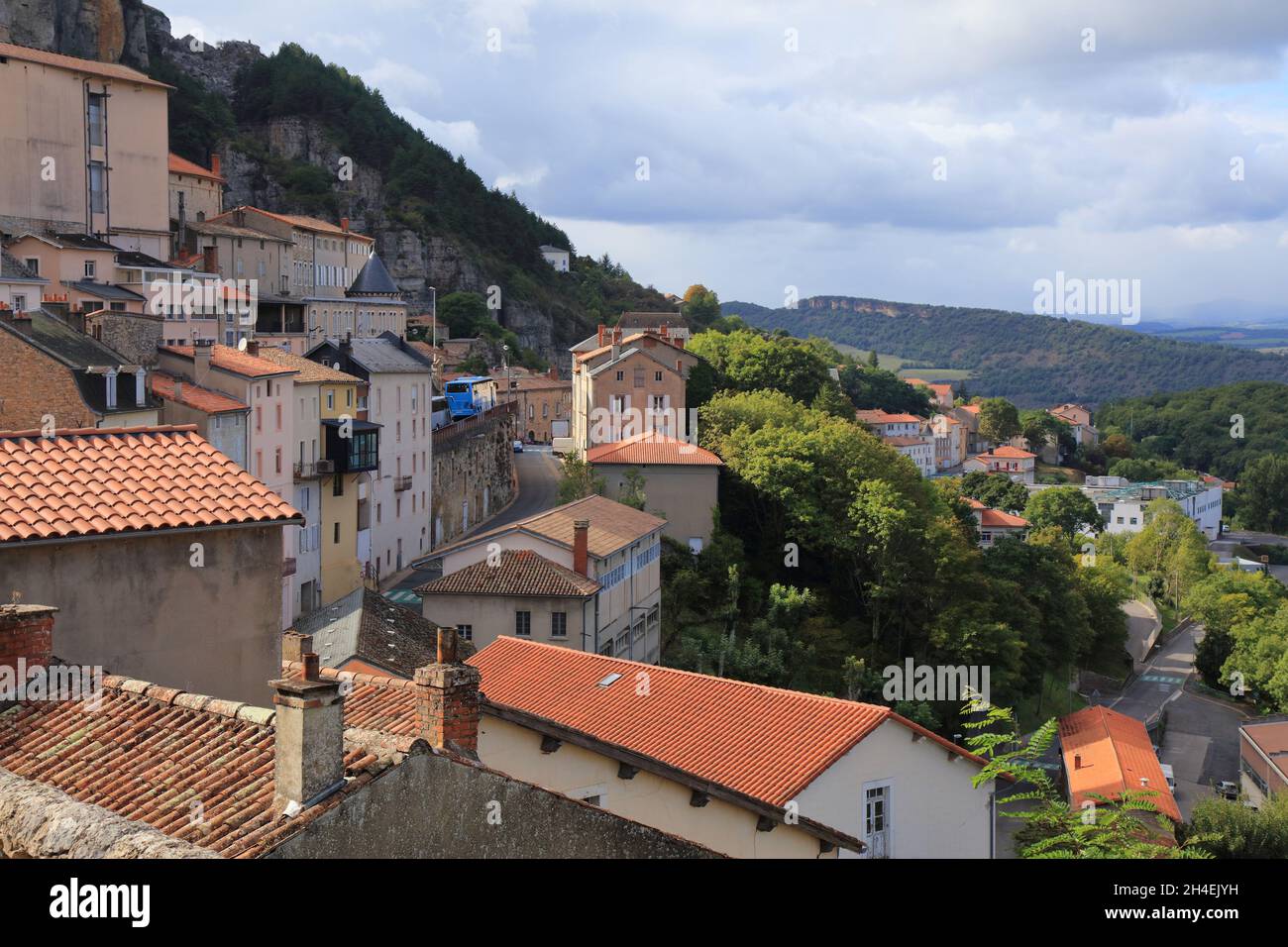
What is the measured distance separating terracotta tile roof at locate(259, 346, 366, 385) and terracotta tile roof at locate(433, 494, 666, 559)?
7.79 metres

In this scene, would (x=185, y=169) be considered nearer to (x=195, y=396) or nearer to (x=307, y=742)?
(x=195, y=396)

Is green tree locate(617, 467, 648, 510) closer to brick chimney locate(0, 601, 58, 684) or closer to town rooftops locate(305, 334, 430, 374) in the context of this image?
town rooftops locate(305, 334, 430, 374)

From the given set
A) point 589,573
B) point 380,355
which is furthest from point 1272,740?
point 380,355

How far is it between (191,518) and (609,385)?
5809cm

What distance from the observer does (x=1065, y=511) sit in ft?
413

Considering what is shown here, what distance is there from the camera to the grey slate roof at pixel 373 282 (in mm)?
87500

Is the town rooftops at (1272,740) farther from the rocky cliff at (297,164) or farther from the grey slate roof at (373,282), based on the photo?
the rocky cliff at (297,164)

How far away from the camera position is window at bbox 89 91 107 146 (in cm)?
6619

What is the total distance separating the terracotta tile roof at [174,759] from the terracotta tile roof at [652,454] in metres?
45.1

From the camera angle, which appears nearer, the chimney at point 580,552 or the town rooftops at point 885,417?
the chimney at point 580,552

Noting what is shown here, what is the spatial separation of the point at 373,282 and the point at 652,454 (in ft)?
123

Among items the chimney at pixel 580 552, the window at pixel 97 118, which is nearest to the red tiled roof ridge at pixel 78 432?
the chimney at pixel 580 552

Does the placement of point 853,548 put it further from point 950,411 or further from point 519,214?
point 950,411
